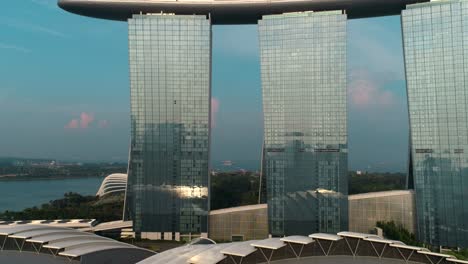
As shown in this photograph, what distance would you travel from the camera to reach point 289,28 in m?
69.9

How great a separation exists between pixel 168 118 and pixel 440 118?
43.9 meters

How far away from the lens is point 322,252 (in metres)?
24.0

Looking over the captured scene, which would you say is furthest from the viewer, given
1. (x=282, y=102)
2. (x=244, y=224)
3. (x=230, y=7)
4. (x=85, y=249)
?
(x=230, y=7)

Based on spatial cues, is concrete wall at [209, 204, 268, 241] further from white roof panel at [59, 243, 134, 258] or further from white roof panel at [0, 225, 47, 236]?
white roof panel at [0, 225, 47, 236]

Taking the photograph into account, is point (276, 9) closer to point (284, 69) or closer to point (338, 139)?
point (284, 69)

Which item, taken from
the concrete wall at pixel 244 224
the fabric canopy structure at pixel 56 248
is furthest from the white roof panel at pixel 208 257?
the concrete wall at pixel 244 224

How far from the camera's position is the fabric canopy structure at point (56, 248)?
87.5ft

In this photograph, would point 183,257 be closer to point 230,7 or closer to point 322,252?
point 322,252

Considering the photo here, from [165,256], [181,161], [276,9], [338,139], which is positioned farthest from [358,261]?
[276,9]

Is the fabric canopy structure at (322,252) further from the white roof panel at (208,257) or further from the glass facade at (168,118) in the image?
the glass facade at (168,118)

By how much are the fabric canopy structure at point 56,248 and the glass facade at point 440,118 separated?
49233mm

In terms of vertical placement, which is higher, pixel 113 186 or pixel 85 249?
pixel 85 249

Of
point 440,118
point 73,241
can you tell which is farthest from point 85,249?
point 440,118

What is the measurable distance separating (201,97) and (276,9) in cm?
2059
